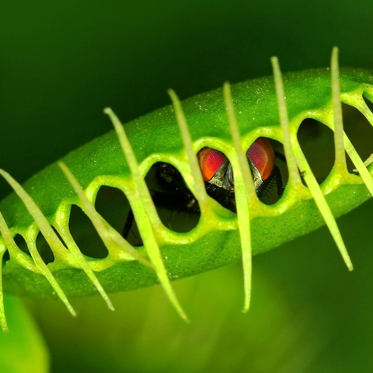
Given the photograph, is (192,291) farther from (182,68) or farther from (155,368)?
(182,68)

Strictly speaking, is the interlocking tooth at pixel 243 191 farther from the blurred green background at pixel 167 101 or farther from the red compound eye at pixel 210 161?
the blurred green background at pixel 167 101

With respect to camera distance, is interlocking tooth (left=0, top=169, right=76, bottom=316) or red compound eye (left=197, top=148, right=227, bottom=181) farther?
red compound eye (left=197, top=148, right=227, bottom=181)

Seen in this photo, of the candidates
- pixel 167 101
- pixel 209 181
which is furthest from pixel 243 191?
pixel 167 101

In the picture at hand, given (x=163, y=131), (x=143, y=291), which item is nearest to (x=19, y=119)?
(x=143, y=291)

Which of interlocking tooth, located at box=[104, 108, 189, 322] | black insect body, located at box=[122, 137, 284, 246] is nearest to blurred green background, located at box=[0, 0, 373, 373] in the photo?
black insect body, located at box=[122, 137, 284, 246]

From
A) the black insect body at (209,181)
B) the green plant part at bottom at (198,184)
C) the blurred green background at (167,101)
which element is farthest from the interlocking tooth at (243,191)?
the blurred green background at (167,101)

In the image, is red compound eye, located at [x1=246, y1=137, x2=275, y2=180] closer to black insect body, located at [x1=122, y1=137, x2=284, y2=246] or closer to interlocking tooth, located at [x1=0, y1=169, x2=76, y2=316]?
black insect body, located at [x1=122, y1=137, x2=284, y2=246]
